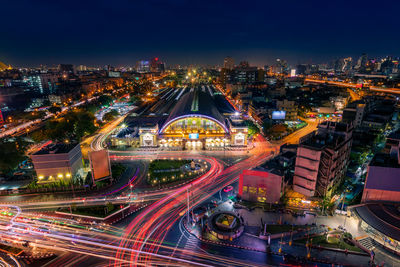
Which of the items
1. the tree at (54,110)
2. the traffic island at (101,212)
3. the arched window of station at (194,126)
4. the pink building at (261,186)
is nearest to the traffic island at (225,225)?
the pink building at (261,186)

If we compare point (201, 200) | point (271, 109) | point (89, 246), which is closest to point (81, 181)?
point (89, 246)

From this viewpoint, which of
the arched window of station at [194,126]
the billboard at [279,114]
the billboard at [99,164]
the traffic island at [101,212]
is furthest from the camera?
the billboard at [279,114]

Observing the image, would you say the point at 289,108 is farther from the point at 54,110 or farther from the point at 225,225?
the point at 54,110

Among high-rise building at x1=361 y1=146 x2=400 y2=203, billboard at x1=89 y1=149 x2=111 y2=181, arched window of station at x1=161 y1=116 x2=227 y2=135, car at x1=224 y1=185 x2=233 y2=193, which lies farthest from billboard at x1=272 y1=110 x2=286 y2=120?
Result: billboard at x1=89 y1=149 x2=111 y2=181

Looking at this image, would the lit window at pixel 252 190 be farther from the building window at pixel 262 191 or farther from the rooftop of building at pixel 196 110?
the rooftop of building at pixel 196 110

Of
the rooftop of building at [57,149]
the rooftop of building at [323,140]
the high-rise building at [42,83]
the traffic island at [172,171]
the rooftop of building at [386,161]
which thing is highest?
the high-rise building at [42,83]
